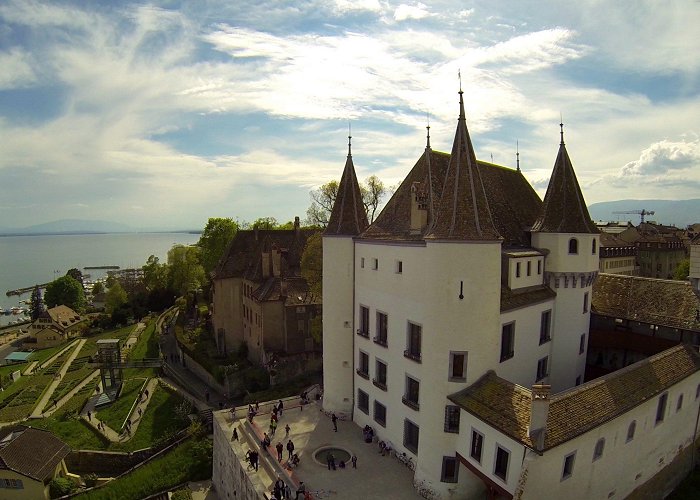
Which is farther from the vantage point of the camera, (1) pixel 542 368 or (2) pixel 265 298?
(2) pixel 265 298

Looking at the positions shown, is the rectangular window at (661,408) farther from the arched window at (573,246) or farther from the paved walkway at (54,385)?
the paved walkway at (54,385)

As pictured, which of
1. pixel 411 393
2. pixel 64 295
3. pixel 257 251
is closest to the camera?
pixel 411 393

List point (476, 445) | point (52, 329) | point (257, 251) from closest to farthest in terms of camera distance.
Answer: point (476, 445), point (257, 251), point (52, 329)

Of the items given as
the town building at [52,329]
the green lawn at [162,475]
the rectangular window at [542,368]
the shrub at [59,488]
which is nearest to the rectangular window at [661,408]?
the rectangular window at [542,368]

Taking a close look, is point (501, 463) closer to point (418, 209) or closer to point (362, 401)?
point (362, 401)

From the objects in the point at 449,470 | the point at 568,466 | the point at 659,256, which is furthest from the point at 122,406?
the point at 659,256

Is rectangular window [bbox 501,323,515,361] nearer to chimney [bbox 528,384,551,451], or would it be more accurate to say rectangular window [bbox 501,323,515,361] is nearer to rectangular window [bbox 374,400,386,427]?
chimney [bbox 528,384,551,451]

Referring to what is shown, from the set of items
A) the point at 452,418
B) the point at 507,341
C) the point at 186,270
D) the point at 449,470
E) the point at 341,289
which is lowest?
the point at 449,470

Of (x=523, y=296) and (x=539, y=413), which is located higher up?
(x=523, y=296)
